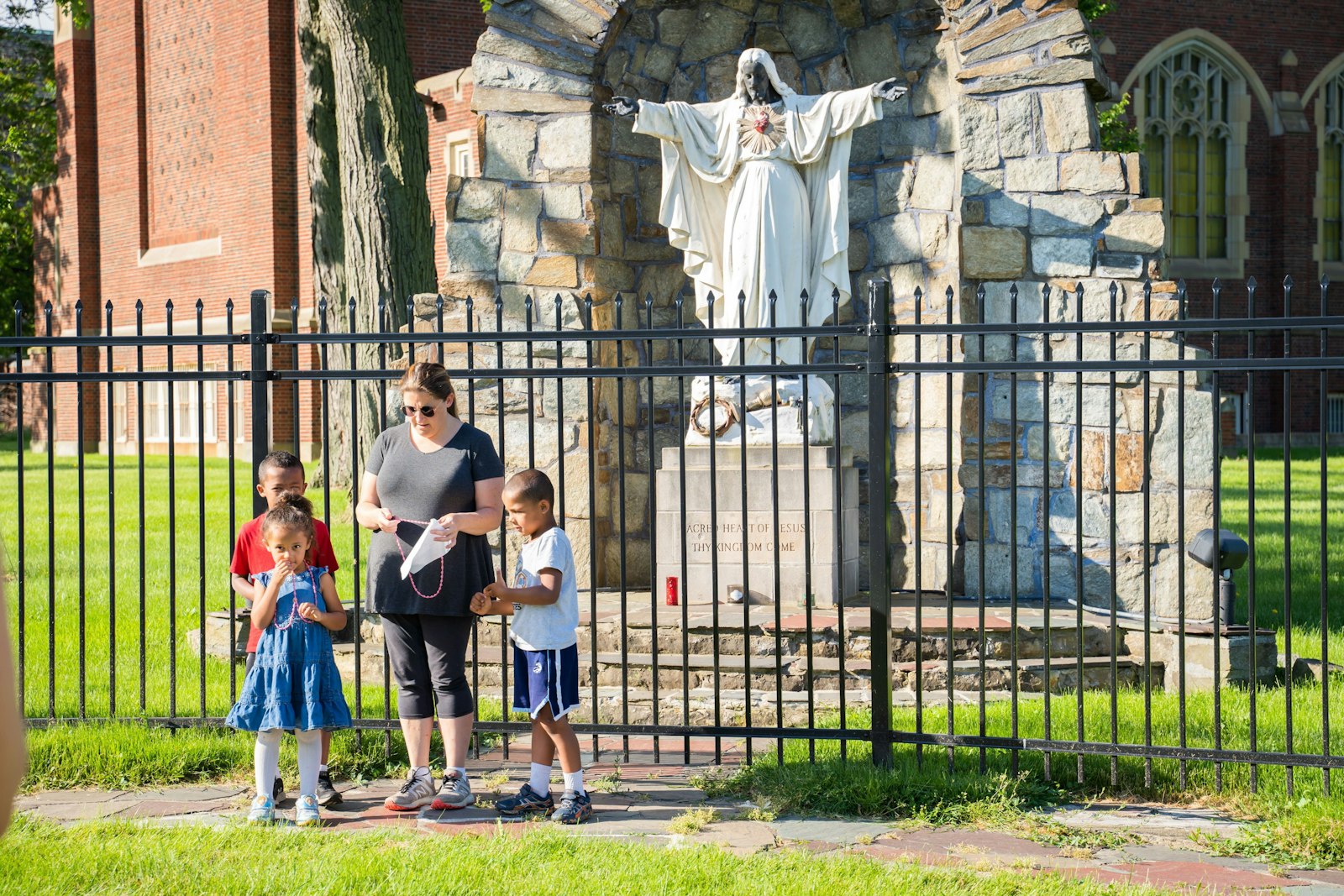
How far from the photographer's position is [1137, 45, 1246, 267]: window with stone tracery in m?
28.1

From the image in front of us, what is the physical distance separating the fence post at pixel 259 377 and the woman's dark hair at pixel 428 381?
978 millimetres

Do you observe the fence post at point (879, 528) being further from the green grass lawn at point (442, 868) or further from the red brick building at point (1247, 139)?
the red brick building at point (1247, 139)

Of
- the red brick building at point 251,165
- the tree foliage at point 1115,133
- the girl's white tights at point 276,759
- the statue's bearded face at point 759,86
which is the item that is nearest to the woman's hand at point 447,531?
the girl's white tights at point 276,759

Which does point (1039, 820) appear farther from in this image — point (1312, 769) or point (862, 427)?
point (862, 427)

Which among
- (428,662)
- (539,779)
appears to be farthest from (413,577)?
(539,779)

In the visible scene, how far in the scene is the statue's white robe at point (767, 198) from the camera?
8.65 m

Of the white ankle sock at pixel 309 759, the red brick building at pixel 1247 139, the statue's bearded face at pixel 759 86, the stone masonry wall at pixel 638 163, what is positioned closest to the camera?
the white ankle sock at pixel 309 759

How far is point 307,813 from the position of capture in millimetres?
4984

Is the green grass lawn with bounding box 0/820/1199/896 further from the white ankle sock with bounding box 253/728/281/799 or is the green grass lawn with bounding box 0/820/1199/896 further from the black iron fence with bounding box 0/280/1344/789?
the black iron fence with bounding box 0/280/1344/789

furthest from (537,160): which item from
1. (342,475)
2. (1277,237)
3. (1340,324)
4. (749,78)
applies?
(1277,237)

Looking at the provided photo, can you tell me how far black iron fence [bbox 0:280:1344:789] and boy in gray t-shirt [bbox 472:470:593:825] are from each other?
282 mm

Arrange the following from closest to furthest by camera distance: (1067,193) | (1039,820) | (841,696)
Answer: (1039,820), (841,696), (1067,193)

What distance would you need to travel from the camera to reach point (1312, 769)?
537 centimetres

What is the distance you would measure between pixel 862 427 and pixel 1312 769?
4.67 meters
